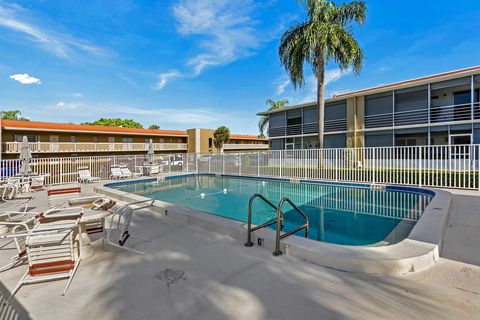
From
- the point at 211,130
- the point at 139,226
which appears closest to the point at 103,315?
the point at 139,226

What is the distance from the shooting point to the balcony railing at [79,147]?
24744 millimetres

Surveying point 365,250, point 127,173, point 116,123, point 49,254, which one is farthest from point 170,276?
point 116,123

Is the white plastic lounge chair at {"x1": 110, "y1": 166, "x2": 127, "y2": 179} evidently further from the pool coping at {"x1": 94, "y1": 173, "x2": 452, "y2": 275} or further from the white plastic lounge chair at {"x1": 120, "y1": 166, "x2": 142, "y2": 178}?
the pool coping at {"x1": 94, "y1": 173, "x2": 452, "y2": 275}

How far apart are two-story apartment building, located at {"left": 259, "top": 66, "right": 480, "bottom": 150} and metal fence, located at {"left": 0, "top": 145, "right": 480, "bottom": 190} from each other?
6.73 metres

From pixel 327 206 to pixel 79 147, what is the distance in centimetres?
3090

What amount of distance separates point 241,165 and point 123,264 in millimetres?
14210

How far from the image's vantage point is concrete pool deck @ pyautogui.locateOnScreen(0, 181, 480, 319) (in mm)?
2469

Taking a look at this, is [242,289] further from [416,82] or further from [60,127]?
[60,127]

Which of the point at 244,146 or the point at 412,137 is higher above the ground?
the point at 244,146

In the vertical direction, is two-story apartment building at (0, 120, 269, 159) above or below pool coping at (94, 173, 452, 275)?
above

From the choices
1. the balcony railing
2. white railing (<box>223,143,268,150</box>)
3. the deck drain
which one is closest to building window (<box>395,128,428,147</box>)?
the deck drain

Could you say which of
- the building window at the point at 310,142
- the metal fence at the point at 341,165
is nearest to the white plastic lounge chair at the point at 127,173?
the metal fence at the point at 341,165

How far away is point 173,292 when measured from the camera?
2.85 meters

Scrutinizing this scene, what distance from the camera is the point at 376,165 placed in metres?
12.7
